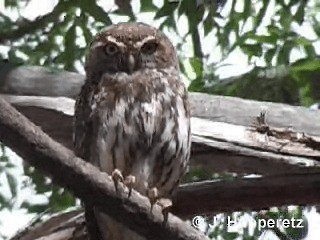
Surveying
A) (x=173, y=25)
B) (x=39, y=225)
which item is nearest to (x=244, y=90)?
(x=173, y=25)

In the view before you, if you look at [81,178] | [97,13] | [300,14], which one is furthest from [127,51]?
[81,178]

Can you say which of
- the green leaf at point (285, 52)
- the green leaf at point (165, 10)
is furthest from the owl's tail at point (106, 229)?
the green leaf at point (285, 52)

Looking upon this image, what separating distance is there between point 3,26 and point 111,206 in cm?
134

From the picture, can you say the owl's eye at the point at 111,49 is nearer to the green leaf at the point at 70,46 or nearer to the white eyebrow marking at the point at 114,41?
the white eyebrow marking at the point at 114,41

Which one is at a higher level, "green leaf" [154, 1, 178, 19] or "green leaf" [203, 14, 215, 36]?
"green leaf" [154, 1, 178, 19]

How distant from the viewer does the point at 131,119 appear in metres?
2.70

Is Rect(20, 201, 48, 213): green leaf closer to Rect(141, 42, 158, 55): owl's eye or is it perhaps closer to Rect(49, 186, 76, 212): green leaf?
Rect(49, 186, 76, 212): green leaf

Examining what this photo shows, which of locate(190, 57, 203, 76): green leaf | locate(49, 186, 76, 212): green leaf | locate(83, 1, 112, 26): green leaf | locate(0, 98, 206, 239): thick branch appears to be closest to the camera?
locate(0, 98, 206, 239): thick branch

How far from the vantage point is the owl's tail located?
284 centimetres

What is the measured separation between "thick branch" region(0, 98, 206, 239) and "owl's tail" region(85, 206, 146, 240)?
66 centimetres

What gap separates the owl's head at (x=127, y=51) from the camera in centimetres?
290

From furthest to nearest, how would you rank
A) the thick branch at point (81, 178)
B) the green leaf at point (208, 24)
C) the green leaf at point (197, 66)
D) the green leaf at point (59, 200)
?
the green leaf at point (59, 200)
the green leaf at point (197, 66)
the green leaf at point (208, 24)
the thick branch at point (81, 178)

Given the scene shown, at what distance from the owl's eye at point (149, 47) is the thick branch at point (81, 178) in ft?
2.77

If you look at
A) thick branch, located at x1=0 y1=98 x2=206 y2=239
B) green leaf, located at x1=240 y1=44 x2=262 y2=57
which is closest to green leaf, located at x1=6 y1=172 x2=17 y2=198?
green leaf, located at x1=240 y1=44 x2=262 y2=57
